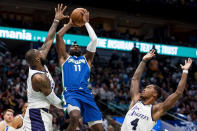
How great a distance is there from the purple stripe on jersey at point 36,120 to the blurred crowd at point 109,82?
5.35 meters

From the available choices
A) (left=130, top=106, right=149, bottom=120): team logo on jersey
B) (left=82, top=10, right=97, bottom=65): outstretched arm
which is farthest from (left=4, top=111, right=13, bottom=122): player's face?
(left=130, top=106, right=149, bottom=120): team logo on jersey

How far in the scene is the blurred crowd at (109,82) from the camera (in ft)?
36.5

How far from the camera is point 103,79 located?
49.2 ft

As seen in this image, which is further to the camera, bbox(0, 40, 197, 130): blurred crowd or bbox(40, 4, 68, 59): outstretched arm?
bbox(0, 40, 197, 130): blurred crowd

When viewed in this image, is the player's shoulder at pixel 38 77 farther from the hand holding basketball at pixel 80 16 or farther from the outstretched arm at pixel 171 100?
the outstretched arm at pixel 171 100

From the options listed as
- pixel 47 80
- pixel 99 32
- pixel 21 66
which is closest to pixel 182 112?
pixel 99 32

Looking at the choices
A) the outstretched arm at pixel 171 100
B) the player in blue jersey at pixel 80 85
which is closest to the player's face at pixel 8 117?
the player in blue jersey at pixel 80 85

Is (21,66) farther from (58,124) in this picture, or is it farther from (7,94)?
(58,124)

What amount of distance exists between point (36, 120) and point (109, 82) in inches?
409

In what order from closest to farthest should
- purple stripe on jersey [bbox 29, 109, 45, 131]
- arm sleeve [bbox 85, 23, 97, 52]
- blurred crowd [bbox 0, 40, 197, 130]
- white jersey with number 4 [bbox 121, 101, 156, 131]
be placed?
1. purple stripe on jersey [bbox 29, 109, 45, 131]
2. white jersey with number 4 [bbox 121, 101, 156, 131]
3. arm sleeve [bbox 85, 23, 97, 52]
4. blurred crowd [bbox 0, 40, 197, 130]

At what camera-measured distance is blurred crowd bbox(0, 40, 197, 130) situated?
36.5 ft

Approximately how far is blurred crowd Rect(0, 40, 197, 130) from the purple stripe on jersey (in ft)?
17.5

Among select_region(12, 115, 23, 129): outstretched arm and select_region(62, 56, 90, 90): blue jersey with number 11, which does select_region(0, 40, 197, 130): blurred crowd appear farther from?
select_region(62, 56, 90, 90): blue jersey with number 11

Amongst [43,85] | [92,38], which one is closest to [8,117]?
[43,85]
